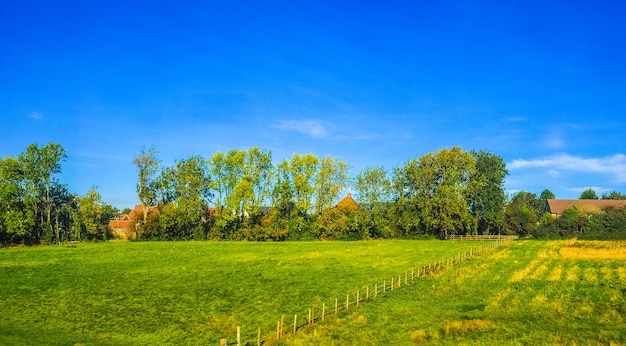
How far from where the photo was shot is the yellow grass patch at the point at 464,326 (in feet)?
72.2

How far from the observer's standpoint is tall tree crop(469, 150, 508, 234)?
10731cm

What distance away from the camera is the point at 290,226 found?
3957 inches

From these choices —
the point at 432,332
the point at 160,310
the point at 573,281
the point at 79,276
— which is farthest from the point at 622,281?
the point at 79,276

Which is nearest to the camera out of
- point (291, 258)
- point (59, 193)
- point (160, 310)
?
point (160, 310)

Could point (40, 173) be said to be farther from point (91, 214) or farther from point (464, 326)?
point (464, 326)

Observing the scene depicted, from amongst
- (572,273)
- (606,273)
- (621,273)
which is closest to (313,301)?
(572,273)

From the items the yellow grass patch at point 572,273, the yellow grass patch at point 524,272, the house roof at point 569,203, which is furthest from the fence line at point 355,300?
the house roof at point 569,203

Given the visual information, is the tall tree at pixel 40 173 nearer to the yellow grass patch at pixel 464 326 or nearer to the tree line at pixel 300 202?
the tree line at pixel 300 202

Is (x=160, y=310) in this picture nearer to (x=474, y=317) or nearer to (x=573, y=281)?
(x=474, y=317)

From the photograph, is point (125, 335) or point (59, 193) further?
point (59, 193)

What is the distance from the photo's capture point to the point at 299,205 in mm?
101000

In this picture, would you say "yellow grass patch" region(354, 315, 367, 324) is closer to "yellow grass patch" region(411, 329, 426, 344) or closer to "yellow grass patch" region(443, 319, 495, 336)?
"yellow grass patch" region(411, 329, 426, 344)

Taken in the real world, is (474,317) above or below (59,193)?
below

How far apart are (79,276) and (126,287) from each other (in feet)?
30.1
